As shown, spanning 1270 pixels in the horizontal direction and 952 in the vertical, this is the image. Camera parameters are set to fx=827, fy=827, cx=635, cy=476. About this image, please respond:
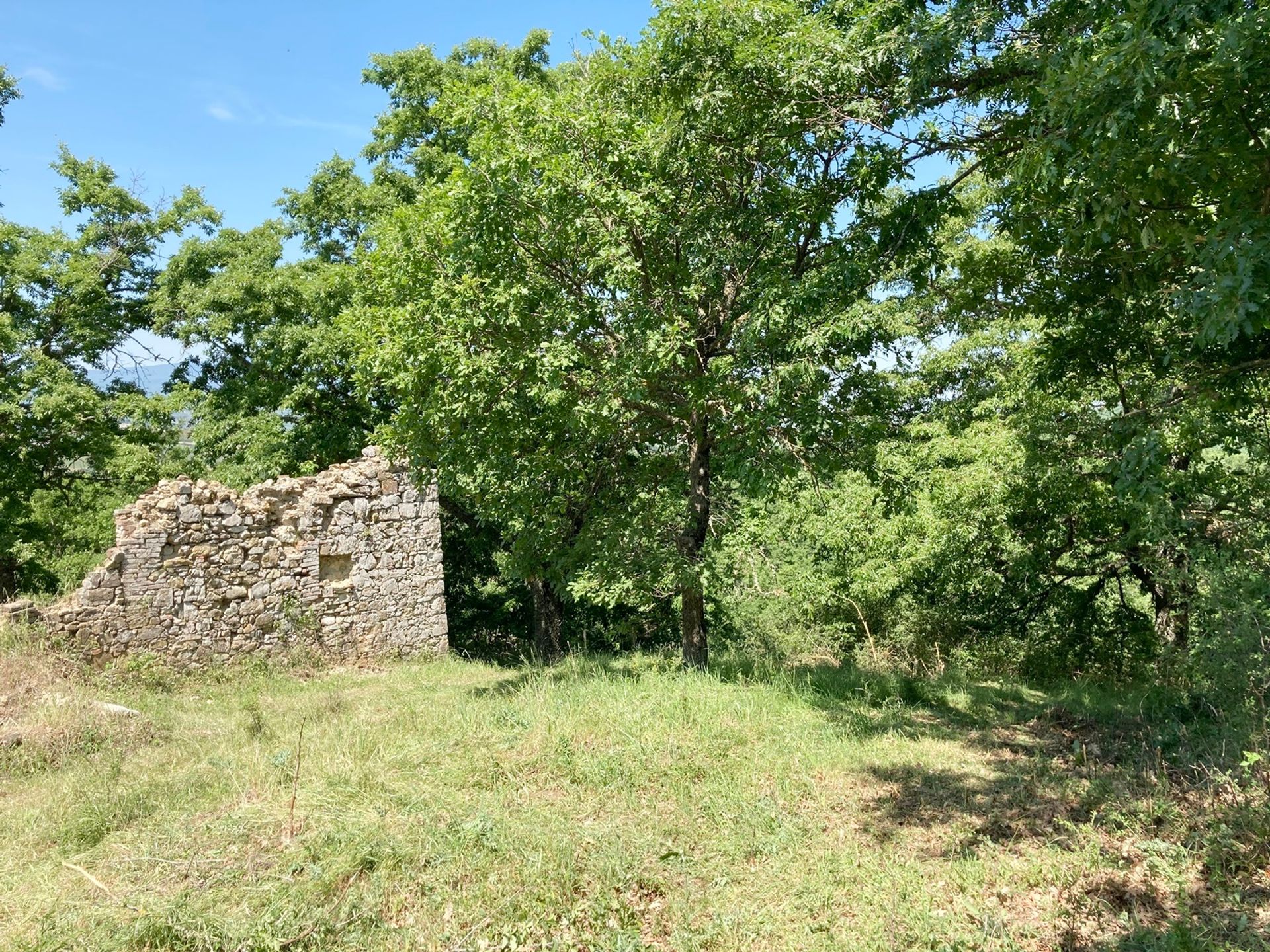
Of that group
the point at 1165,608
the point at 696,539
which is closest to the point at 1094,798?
the point at 696,539

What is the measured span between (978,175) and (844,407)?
8893 mm

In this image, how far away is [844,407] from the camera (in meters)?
7.79

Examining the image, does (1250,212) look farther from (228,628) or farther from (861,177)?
(228,628)

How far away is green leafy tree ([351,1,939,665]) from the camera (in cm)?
699

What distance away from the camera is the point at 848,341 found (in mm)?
6820

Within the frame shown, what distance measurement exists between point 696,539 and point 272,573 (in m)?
5.78

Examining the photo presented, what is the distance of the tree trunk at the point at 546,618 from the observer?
13859 mm

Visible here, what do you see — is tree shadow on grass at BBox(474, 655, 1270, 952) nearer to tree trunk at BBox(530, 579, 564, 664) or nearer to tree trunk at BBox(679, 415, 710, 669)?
tree trunk at BBox(679, 415, 710, 669)

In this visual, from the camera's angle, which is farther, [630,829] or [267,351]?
[267,351]

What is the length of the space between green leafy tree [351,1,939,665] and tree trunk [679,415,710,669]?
27mm

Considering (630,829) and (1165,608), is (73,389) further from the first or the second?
(1165,608)

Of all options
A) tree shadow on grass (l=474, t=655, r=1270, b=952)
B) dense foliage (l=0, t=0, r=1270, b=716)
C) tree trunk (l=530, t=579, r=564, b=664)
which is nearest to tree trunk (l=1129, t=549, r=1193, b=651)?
dense foliage (l=0, t=0, r=1270, b=716)

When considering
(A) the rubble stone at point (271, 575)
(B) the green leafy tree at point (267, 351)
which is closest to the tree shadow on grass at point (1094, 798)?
(A) the rubble stone at point (271, 575)

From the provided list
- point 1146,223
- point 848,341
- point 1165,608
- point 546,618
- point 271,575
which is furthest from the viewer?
point 546,618
